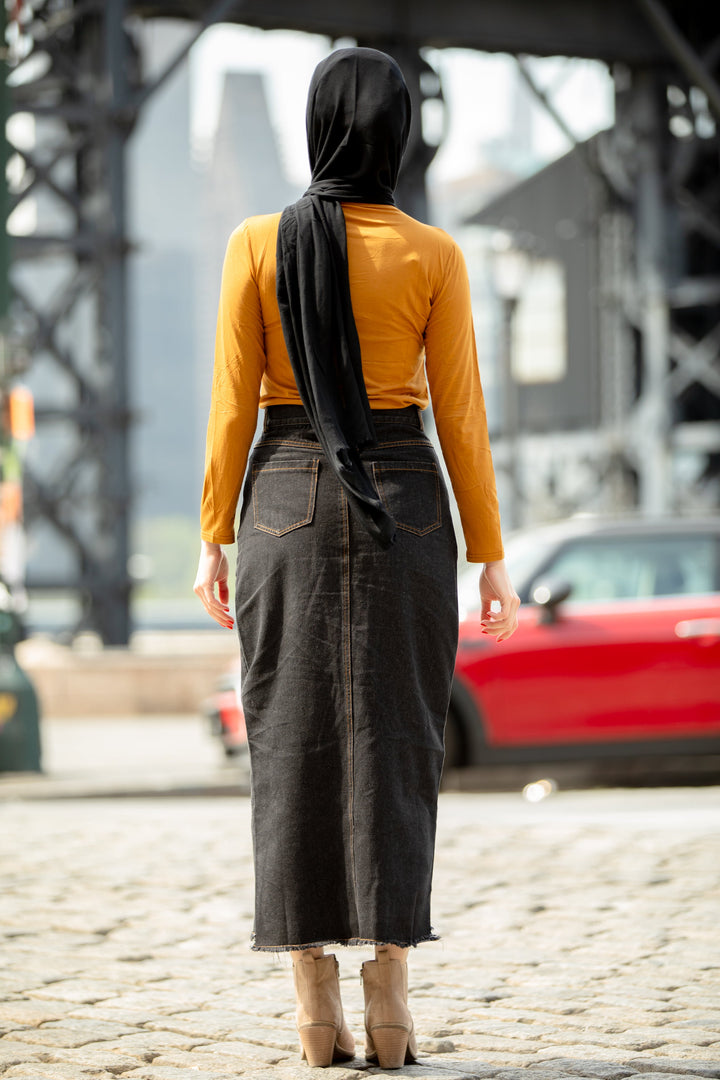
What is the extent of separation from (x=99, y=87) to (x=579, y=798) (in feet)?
31.9

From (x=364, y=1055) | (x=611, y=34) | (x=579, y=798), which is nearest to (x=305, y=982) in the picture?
(x=364, y=1055)

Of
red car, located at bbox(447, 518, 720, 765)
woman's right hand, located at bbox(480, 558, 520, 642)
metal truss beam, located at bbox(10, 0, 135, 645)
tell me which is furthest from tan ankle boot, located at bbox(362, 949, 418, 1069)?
metal truss beam, located at bbox(10, 0, 135, 645)

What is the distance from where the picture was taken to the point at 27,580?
16.2 m

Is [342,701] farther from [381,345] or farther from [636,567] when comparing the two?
[636,567]

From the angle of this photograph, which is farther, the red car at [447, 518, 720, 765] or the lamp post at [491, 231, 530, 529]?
the lamp post at [491, 231, 530, 529]

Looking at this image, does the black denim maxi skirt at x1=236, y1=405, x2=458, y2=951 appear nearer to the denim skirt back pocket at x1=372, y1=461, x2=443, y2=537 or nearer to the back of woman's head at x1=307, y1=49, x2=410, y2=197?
the denim skirt back pocket at x1=372, y1=461, x2=443, y2=537

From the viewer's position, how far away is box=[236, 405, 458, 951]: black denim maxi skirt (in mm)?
3275

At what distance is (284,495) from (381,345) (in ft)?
1.18

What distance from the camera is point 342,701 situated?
3.30 m

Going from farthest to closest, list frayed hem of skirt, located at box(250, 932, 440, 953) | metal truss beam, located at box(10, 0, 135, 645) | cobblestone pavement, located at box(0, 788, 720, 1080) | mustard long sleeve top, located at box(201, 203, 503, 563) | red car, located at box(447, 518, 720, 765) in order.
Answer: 1. metal truss beam, located at box(10, 0, 135, 645)
2. red car, located at box(447, 518, 720, 765)
3. cobblestone pavement, located at box(0, 788, 720, 1080)
4. mustard long sleeve top, located at box(201, 203, 503, 563)
5. frayed hem of skirt, located at box(250, 932, 440, 953)

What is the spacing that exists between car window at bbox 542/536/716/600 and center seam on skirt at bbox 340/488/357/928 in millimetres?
5966

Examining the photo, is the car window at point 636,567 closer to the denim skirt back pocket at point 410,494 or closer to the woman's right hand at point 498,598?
the woman's right hand at point 498,598

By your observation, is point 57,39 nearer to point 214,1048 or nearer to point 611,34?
point 611,34

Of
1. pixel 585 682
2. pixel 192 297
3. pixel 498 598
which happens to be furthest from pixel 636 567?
pixel 192 297
